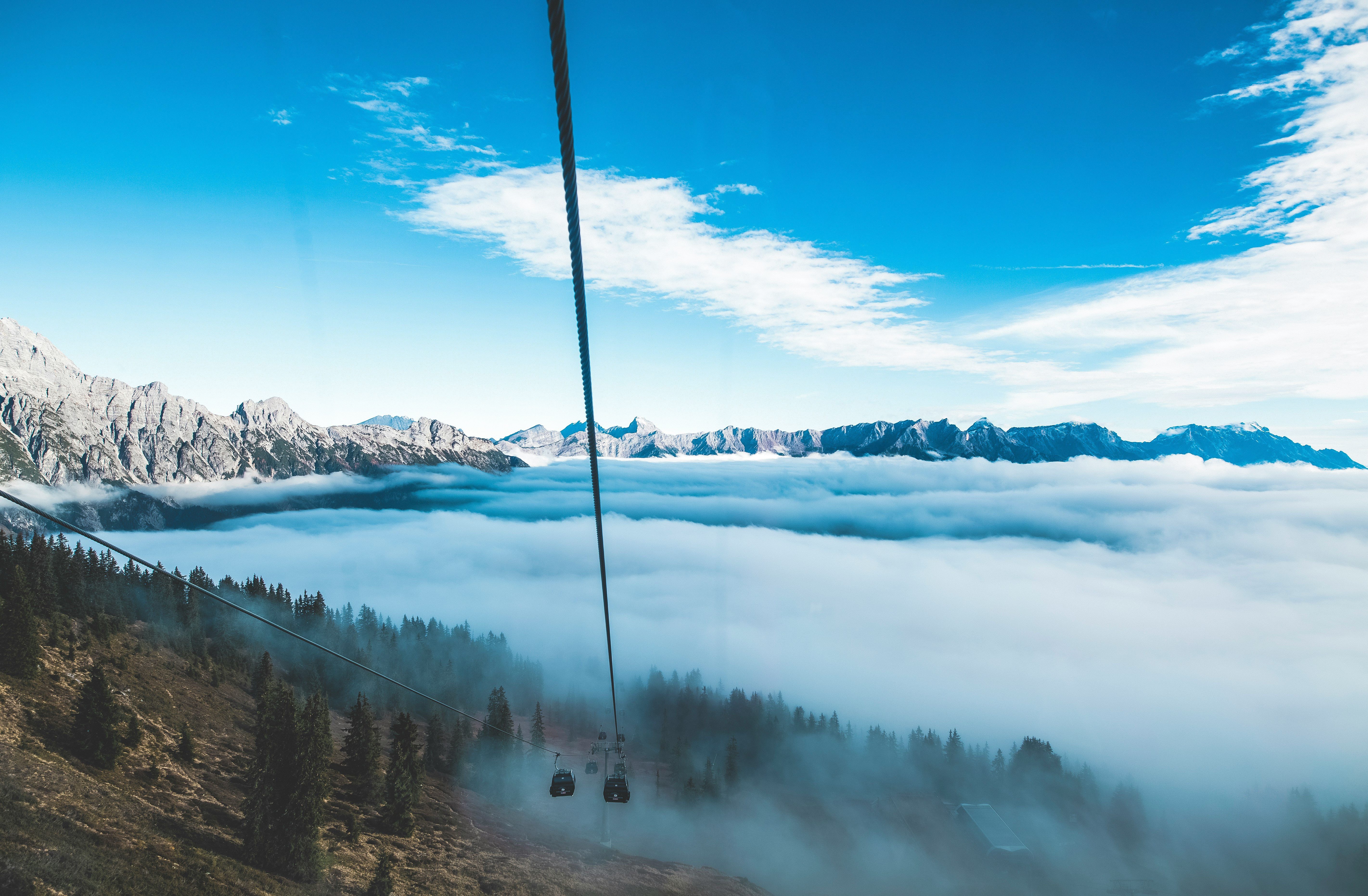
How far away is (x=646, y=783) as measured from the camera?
161 meters

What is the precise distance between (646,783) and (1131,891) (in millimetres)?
132863

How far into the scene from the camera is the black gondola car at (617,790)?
45.6 metres

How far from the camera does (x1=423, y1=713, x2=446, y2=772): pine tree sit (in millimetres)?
127625

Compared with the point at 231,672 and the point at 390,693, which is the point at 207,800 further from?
the point at 390,693

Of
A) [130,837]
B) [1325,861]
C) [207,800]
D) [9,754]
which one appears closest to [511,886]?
[207,800]

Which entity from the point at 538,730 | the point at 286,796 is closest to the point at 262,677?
the point at 538,730

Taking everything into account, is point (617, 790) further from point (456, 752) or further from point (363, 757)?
point (456, 752)

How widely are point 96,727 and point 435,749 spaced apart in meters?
77.1

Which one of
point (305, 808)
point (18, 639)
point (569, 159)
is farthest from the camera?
point (18, 639)

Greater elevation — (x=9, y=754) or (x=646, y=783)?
(x=9, y=754)

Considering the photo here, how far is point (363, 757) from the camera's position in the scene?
317 feet

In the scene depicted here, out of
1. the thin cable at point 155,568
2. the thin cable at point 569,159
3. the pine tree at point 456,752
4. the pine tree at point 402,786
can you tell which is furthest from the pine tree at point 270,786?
the thin cable at point 569,159

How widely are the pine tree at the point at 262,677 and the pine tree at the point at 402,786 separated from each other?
2081 centimetres

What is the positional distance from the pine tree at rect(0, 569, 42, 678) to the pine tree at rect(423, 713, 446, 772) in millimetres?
70404
